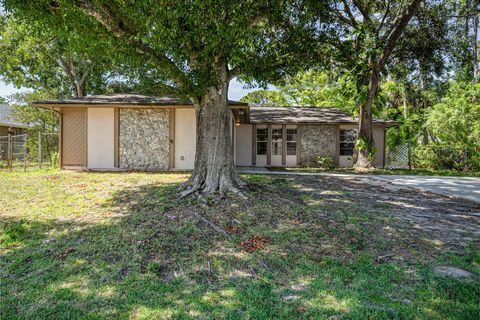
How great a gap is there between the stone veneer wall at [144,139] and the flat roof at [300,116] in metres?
5.48

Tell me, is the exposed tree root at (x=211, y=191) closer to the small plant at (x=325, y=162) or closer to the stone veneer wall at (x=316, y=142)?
the small plant at (x=325, y=162)

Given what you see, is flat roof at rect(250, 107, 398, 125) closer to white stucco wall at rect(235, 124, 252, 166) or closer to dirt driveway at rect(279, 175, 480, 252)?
white stucco wall at rect(235, 124, 252, 166)

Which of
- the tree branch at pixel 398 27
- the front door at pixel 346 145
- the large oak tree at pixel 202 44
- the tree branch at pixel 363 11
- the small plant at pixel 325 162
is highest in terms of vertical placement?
the tree branch at pixel 363 11

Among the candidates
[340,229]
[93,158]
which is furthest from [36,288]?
[93,158]

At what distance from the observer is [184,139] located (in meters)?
12.0

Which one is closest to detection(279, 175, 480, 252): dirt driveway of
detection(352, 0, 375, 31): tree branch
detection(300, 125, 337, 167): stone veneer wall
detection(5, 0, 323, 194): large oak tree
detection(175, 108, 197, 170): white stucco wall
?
detection(5, 0, 323, 194): large oak tree

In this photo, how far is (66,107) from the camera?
1209 centimetres

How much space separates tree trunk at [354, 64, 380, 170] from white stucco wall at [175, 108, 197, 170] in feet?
24.4

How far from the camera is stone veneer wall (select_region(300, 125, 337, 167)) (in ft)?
53.1

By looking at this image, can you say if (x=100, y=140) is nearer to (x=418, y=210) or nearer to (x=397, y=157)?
(x=418, y=210)

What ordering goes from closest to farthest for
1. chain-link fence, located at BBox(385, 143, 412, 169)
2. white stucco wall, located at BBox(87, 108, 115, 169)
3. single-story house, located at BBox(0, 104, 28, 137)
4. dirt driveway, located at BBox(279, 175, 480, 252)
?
1. dirt driveway, located at BBox(279, 175, 480, 252)
2. white stucco wall, located at BBox(87, 108, 115, 169)
3. chain-link fence, located at BBox(385, 143, 412, 169)
4. single-story house, located at BBox(0, 104, 28, 137)

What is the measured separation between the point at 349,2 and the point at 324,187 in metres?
9.46

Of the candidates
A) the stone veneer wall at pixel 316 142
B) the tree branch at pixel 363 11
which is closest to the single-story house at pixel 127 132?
the stone veneer wall at pixel 316 142

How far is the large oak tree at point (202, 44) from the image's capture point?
4.39 meters
